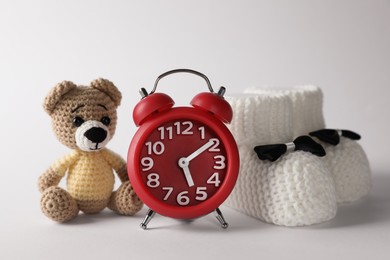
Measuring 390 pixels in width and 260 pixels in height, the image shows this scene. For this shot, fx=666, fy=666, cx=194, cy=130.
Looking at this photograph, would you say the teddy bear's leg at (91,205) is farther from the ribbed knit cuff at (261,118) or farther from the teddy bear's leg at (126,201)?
the ribbed knit cuff at (261,118)

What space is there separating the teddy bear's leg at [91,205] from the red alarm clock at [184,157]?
5.5 inches

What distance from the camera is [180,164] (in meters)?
1.62

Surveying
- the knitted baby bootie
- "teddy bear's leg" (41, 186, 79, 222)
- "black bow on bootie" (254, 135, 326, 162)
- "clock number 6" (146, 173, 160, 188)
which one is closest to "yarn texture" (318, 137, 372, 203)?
the knitted baby bootie

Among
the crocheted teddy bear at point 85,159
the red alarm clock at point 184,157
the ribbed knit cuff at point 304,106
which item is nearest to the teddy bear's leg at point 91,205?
the crocheted teddy bear at point 85,159

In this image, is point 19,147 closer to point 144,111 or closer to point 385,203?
point 144,111

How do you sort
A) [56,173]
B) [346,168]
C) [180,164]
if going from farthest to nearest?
[346,168]
[56,173]
[180,164]

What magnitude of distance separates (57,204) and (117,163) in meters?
0.20

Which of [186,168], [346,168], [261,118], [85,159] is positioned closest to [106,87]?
[85,159]

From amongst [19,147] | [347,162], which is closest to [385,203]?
[347,162]

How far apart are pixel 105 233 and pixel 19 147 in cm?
106

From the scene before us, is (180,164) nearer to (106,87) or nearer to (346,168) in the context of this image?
(106,87)

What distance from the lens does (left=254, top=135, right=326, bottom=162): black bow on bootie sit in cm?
167

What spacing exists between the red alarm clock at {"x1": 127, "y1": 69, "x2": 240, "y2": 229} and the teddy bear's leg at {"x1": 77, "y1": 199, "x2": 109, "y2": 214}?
0.14m

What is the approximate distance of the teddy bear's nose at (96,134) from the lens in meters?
1.62
